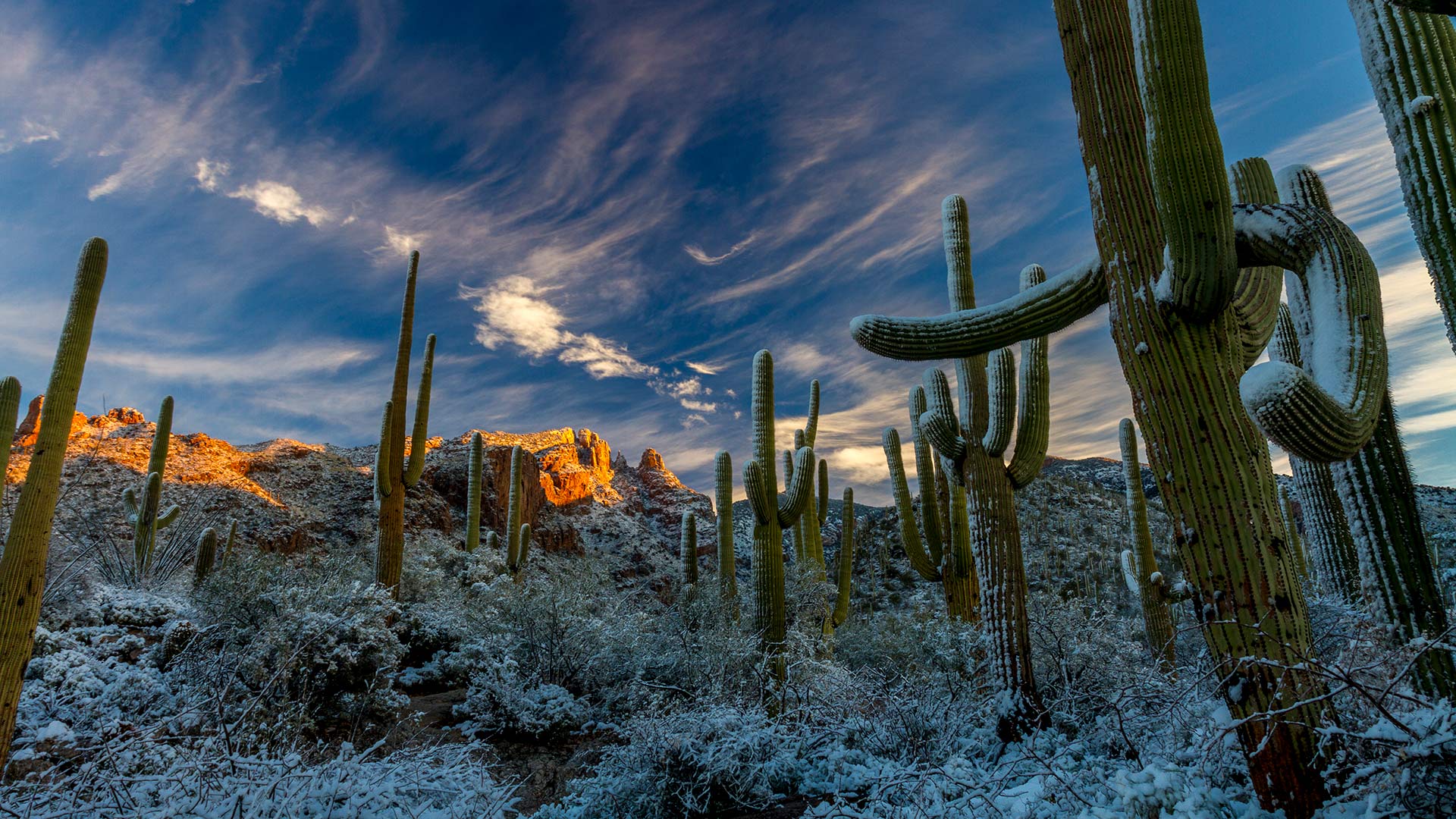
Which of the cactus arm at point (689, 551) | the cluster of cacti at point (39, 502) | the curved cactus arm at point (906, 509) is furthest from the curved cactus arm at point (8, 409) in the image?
the curved cactus arm at point (906, 509)

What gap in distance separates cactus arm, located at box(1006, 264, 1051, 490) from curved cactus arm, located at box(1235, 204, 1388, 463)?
3.61 metres

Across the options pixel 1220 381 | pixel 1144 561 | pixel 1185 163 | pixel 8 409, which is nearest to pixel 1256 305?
pixel 1220 381

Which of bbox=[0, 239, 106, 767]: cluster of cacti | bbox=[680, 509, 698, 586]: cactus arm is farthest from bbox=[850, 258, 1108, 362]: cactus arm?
bbox=[680, 509, 698, 586]: cactus arm

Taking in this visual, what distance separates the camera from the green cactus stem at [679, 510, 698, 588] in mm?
12438

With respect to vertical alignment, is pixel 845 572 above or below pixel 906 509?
below

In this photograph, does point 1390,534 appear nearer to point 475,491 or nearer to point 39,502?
point 39,502

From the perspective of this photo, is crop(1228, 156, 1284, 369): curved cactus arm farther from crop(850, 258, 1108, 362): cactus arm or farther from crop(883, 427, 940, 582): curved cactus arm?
crop(883, 427, 940, 582): curved cactus arm

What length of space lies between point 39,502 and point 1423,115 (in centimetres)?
876

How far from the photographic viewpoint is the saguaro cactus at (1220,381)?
2473 mm

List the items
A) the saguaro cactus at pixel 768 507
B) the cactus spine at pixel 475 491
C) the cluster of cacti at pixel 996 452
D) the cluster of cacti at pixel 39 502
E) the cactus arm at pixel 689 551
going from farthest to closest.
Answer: the cactus spine at pixel 475 491
the cactus arm at pixel 689 551
the saguaro cactus at pixel 768 507
the cluster of cacti at pixel 996 452
the cluster of cacti at pixel 39 502

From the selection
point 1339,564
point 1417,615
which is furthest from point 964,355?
point 1339,564

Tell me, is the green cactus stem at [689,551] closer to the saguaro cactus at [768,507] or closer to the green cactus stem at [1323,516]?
the saguaro cactus at [768,507]

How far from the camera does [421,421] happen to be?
1355cm

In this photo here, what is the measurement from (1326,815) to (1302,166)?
13.1 ft
